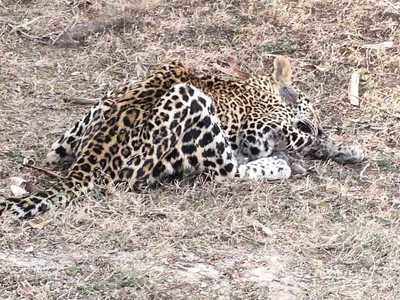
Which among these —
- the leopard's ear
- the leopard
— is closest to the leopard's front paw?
the leopard

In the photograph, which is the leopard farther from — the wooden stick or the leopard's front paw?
the wooden stick

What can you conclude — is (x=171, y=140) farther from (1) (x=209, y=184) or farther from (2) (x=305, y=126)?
(2) (x=305, y=126)

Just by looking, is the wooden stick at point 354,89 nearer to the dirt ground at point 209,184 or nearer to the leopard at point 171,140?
the dirt ground at point 209,184

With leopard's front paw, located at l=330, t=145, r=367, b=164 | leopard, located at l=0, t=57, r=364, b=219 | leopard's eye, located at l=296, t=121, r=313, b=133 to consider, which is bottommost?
leopard's front paw, located at l=330, t=145, r=367, b=164

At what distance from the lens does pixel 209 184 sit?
7.27m

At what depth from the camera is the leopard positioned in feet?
22.7

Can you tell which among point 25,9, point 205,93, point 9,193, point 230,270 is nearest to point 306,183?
point 205,93

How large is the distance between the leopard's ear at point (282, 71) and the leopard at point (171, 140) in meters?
0.43

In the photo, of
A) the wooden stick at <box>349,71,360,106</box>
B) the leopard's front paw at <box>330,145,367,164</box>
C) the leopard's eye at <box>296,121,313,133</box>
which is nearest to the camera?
the leopard's front paw at <box>330,145,367,164</box>

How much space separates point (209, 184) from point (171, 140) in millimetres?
457

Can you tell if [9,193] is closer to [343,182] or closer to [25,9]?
[343,182]

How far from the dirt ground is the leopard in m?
0.15

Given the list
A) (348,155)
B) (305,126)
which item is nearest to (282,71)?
(305,126)

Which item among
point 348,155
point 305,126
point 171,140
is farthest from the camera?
point 305,126
